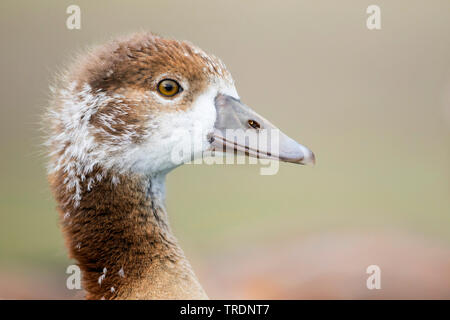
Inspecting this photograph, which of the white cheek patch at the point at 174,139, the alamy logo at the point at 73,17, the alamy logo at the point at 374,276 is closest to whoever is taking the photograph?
the white cheek patch at the point at 174,139

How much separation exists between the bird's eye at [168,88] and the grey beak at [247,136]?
5.5 inches

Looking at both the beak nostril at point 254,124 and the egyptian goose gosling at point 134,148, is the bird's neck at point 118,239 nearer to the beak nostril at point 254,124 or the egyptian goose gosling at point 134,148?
the egyptian goose gosling at point 134,148

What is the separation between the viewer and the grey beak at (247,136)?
Answer: 1.61 meters

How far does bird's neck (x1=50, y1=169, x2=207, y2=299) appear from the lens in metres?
1.59

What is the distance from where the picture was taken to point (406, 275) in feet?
10.6

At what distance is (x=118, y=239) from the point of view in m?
1.61

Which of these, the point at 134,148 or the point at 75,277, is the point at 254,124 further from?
the point at 75,277

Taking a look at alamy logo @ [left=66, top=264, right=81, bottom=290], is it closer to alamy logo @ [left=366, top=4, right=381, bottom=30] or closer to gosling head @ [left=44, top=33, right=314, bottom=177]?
gosling head @ [left=44, top=33, right=314, bottom=177]

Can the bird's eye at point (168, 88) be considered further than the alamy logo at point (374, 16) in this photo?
No

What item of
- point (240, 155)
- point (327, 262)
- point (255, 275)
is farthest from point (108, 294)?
point (327, 262)

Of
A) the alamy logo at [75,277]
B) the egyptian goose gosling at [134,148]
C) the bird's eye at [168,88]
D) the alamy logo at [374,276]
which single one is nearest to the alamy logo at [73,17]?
the egyptian goose gosling at [134,148]

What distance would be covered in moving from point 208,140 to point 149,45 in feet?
1.16

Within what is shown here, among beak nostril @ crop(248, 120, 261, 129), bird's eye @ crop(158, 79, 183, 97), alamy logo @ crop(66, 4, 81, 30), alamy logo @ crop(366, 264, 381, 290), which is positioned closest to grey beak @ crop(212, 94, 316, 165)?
beak nostril @ crop(248, 120, 261, 129)
